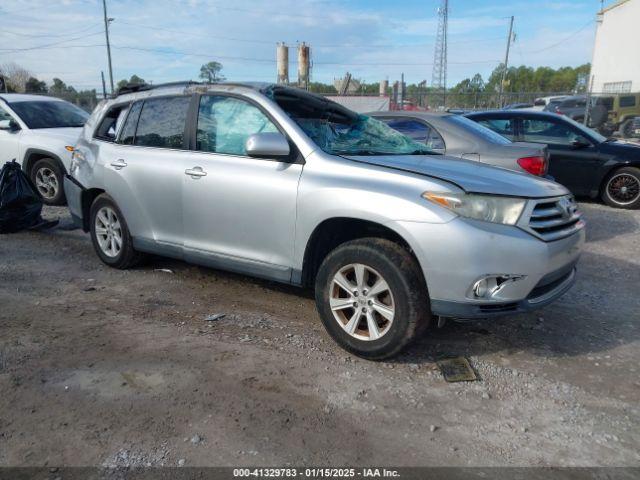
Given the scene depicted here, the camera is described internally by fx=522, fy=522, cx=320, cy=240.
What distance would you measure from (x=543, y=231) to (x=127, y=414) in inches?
108

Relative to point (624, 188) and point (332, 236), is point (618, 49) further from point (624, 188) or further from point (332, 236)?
point (332, 236)

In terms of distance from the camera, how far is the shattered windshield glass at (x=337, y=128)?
4012 mm

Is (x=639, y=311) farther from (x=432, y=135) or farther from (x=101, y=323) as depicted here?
(x=101, y=323)

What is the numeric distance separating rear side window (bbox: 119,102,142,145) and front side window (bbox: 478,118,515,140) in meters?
5.76

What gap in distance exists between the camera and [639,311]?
4.54 meters

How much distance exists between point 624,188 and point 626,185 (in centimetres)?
6

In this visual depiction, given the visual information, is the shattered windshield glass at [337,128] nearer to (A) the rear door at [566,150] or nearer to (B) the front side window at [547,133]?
(B) the front side window at [547,133]

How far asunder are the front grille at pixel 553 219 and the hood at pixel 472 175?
67mm

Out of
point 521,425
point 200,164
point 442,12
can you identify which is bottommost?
point 521,425

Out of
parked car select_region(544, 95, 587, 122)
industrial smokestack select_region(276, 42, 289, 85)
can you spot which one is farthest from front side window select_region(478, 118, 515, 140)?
industrial smokestack select_region(276, 42, 289, 85)

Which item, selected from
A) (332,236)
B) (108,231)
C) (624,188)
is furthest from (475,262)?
(624,188)

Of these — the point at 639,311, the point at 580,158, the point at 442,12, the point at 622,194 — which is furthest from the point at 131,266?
the point at 442,12

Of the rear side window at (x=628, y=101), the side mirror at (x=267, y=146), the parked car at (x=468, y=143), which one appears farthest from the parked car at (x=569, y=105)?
the side mirror at (x=267, y=146)

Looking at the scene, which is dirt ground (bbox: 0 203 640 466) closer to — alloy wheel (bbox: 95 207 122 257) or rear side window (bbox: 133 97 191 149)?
alloy wheel (bbox: 95 207 122 257)
